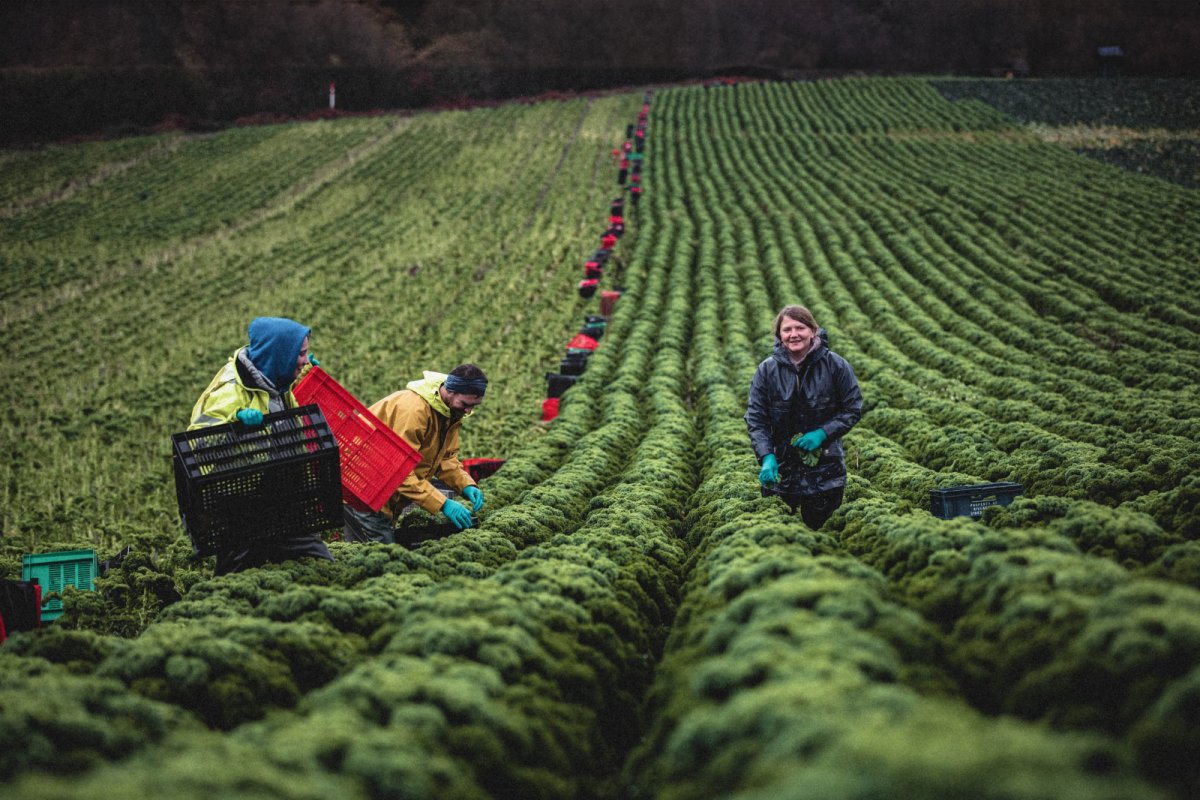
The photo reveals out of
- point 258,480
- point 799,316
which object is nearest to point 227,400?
point 258,480

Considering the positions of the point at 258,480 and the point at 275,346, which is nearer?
the point at 258,480

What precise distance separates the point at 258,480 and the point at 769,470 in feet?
11.9

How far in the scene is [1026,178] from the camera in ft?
105

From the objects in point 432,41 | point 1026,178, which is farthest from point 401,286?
point 432,41

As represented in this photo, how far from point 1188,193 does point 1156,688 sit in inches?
1313

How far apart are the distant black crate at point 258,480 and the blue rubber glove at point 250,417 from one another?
6 centimetres

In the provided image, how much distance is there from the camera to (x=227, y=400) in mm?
5488

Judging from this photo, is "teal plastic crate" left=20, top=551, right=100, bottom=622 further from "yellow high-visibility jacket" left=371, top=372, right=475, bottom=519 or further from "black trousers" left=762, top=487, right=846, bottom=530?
"black trousers" left=762, top=487, right=846, bottom=530

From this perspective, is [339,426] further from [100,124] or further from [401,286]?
[100,124]

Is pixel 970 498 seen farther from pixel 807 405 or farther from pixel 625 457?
pixel 625 457

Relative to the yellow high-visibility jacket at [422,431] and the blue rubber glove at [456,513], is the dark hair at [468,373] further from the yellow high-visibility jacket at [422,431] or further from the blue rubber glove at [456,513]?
the blue rubber glove at [456,513]

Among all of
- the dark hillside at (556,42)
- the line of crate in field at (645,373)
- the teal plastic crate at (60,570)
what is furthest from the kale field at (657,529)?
the dark hillside at (556,42)

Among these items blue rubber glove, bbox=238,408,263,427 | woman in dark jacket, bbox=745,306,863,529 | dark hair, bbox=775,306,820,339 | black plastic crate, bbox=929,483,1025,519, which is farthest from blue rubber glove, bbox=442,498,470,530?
black plastic crate, bbox=929,483,1025,519

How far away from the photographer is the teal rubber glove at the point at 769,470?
6.18 m
